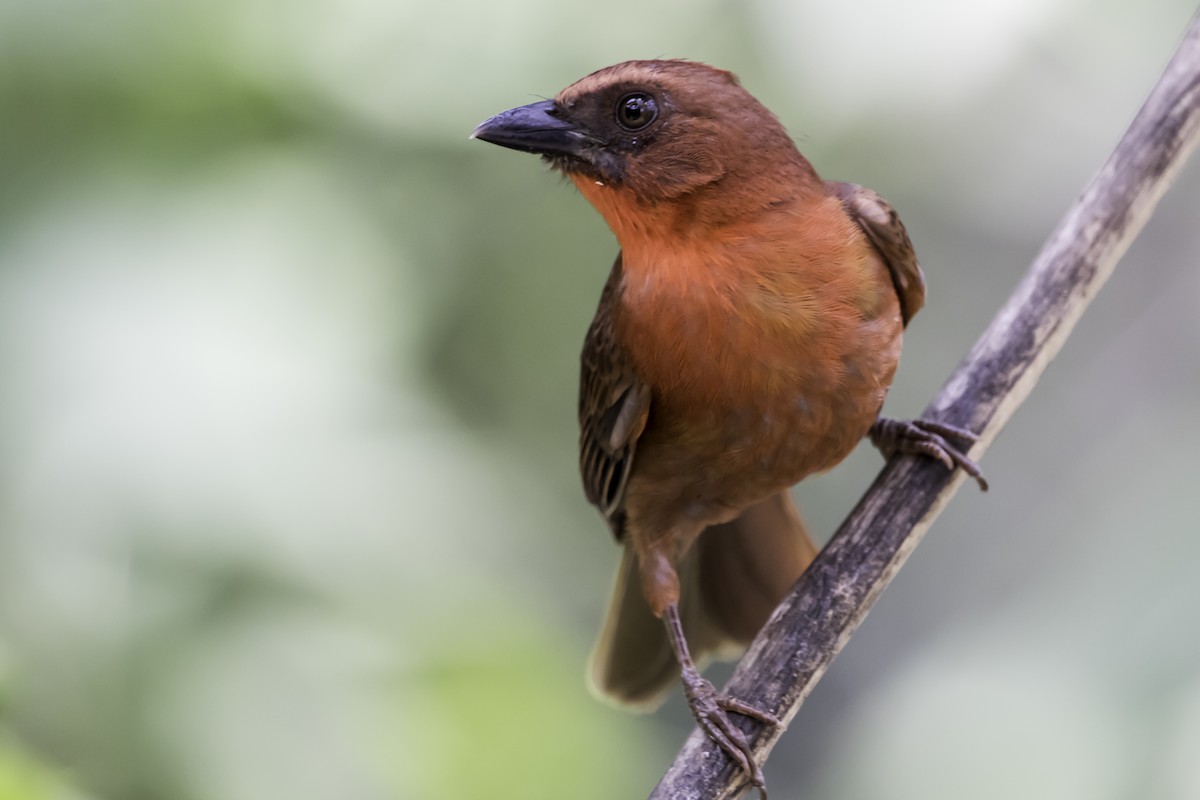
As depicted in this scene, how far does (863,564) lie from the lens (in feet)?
8.73

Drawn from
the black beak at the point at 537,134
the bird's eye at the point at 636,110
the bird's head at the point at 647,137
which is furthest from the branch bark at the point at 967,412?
the black beak at the point at 537,134

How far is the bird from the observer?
2.65m

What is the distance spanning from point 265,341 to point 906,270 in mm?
1480

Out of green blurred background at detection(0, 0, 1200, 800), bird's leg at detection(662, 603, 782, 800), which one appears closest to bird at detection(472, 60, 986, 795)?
bird's leg at detection(662, 603, 782, 800)

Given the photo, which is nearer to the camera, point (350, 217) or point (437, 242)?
point (350, 217)

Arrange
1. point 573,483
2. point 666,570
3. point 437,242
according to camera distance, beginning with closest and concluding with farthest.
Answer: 1. point 666,570
2. point 437,242
3. point 573,483

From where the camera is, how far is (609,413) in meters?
2.91

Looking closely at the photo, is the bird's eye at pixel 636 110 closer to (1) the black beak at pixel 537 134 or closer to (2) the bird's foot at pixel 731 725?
(1) the black beak at pixel 537 134

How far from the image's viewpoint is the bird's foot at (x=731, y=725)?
8.21 ft

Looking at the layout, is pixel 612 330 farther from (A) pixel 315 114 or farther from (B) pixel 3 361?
(B) pixel 3 361

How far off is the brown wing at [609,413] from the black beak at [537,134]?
32 cm

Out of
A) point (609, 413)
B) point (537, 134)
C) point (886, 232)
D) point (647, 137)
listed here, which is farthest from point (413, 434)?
point (886, 232)

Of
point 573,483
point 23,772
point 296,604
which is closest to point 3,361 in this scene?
point 296,604

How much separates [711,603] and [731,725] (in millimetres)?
912
